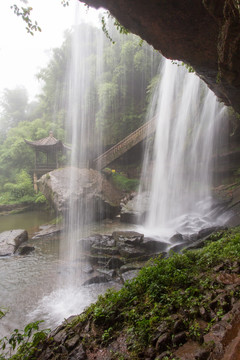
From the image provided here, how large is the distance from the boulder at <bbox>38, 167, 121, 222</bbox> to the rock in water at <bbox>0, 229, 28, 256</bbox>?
116 inches

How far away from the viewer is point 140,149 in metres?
17.3

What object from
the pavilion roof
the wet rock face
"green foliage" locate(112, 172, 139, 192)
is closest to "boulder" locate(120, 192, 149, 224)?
"green foliage" locate(112, 172, 139, 192)

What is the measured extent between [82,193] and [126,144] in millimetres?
Answer: 4753

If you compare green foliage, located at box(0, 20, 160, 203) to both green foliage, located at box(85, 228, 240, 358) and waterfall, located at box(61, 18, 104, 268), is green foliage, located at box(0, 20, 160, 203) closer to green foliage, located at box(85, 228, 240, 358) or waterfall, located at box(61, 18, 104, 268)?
waterfall, located at box(61, 18, 104, 268)

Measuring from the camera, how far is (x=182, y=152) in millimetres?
13508

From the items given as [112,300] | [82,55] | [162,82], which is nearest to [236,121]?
[162,82]

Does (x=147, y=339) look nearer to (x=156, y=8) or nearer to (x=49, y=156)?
(x=156, y=8)

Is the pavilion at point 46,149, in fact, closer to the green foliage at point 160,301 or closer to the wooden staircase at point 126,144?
the wooden staircase at point 126,144

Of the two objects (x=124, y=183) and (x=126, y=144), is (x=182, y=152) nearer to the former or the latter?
(x=126, y=144)

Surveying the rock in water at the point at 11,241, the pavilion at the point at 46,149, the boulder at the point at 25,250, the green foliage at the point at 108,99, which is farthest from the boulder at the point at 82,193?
the pavilion at the point at 46,149

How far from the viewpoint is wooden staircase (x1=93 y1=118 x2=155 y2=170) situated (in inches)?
577

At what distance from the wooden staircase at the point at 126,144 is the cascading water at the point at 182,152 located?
61 cm

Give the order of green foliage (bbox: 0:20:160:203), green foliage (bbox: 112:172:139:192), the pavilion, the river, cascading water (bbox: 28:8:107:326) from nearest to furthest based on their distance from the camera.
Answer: the river, cascading water (bbox: 28:8:107:326), green foliage (bbox: 112:172:139:192), green foliage (bbox: 0:20:160:203), the pavilion

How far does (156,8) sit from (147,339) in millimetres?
5374
